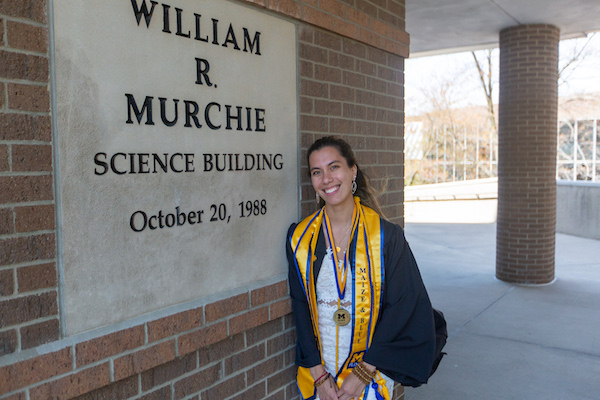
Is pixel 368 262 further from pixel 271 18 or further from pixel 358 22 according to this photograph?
pixel 358 22

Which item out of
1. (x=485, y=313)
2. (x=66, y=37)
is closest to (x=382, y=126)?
(x=66, y=37)

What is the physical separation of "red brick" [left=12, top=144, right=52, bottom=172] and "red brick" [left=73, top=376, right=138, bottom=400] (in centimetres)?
89

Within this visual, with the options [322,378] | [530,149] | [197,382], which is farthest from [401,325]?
[530,149]

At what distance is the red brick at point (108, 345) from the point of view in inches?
79.4

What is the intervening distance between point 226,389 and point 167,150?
126 centimetres

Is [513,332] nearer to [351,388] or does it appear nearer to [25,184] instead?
[351,388]

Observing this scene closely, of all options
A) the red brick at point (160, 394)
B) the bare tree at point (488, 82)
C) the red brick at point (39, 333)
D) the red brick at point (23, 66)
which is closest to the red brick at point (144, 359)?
the red brick at point (160, 394)

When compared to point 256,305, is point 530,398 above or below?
below

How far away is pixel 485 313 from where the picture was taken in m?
6.71

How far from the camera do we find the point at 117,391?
86.4 inches

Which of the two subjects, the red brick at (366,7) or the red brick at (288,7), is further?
the red brick at (366,7)

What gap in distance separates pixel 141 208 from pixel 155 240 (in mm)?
159

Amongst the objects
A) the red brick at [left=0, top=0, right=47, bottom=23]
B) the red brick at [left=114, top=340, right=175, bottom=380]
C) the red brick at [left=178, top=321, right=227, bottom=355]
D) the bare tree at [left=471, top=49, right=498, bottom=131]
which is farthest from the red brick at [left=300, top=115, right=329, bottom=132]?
the bare tree at [left=471, top=49, right=498, bottom=131]

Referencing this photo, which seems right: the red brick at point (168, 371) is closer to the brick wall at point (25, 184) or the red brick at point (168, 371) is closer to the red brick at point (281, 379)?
the brick wall at point (25, 184)
